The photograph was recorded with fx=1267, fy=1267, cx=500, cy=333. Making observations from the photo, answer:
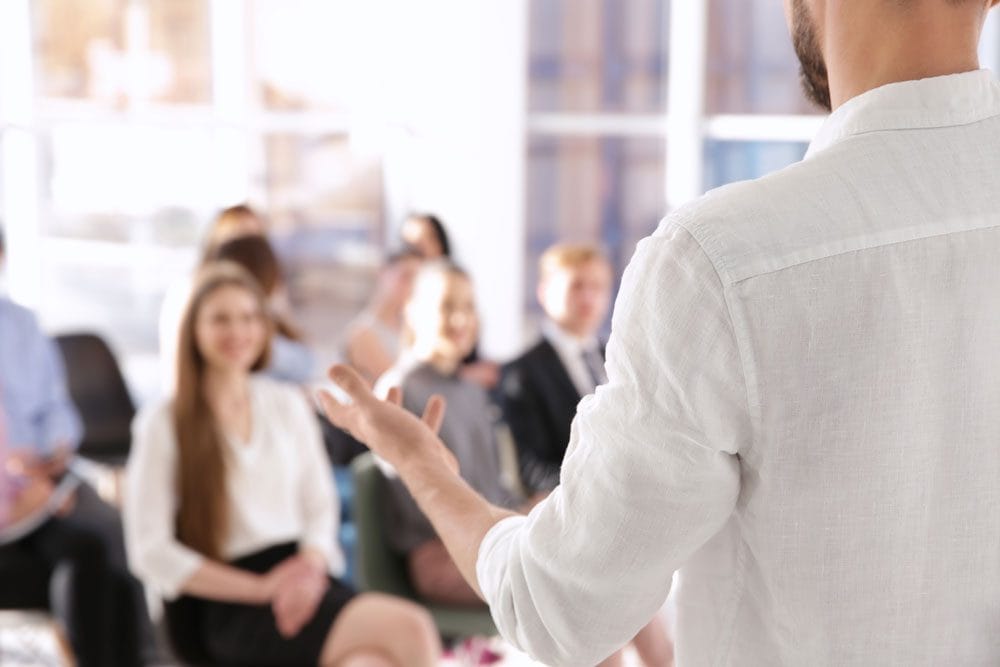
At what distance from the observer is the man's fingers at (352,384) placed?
1209 millimetres

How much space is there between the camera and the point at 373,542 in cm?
356

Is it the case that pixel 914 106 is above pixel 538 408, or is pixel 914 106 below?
above

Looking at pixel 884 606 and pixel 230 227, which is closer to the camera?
pixel 884 606

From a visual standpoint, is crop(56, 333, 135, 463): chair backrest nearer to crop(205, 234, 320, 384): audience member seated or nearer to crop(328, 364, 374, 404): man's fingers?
crop(205, 234, 320, 384): audience member seated

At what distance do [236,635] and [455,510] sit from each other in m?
2.40

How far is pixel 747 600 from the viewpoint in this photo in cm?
105

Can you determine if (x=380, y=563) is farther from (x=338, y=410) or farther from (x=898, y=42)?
(x=898, y=42)

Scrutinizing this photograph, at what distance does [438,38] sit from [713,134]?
4.87 ft

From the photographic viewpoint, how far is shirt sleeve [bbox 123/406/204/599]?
132 inches

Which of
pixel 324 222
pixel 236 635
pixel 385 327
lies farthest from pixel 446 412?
pixel 324 222

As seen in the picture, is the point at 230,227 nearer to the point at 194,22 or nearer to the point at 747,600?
the point at 194,22

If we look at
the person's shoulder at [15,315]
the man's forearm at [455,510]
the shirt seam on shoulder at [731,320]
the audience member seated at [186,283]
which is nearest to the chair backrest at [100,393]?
the audience member seated at [186,283]

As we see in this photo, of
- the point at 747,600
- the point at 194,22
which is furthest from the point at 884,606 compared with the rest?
the point at 194,22

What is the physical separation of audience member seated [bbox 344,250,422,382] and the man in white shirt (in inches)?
146
